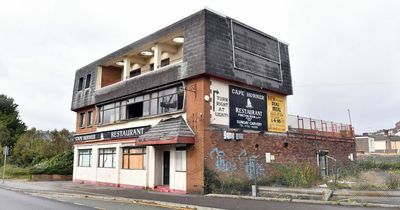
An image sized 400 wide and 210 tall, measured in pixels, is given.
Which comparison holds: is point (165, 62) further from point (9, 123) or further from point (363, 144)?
point (363, 144)

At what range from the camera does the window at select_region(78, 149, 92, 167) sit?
29087 millimetres

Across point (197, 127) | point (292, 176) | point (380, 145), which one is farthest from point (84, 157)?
point (380, 145)

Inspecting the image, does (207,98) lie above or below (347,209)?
above

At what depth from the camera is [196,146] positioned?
1909 centimetres

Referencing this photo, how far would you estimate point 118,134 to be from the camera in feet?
80.9

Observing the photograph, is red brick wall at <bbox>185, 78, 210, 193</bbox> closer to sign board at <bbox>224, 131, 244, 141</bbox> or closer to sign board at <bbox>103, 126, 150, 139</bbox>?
sign board at <bbox>224, 131, 244, 141</bbox>

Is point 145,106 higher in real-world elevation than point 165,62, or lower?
lower

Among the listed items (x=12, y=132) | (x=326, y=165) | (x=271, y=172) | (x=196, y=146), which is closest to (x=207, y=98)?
(x=196, y=146)

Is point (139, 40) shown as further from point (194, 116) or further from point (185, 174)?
point (185, 174)

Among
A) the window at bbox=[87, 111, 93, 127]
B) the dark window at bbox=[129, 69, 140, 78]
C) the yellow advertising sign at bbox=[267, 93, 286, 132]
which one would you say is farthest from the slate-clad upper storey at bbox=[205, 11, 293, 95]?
the window at bbox=[87, 111, 93, 127]

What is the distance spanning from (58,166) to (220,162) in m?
19.8

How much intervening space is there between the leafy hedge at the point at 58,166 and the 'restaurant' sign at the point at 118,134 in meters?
4.87

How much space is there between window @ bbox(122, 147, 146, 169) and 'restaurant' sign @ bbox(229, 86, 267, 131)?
641cm

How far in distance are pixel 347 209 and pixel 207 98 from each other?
9.65 meters
